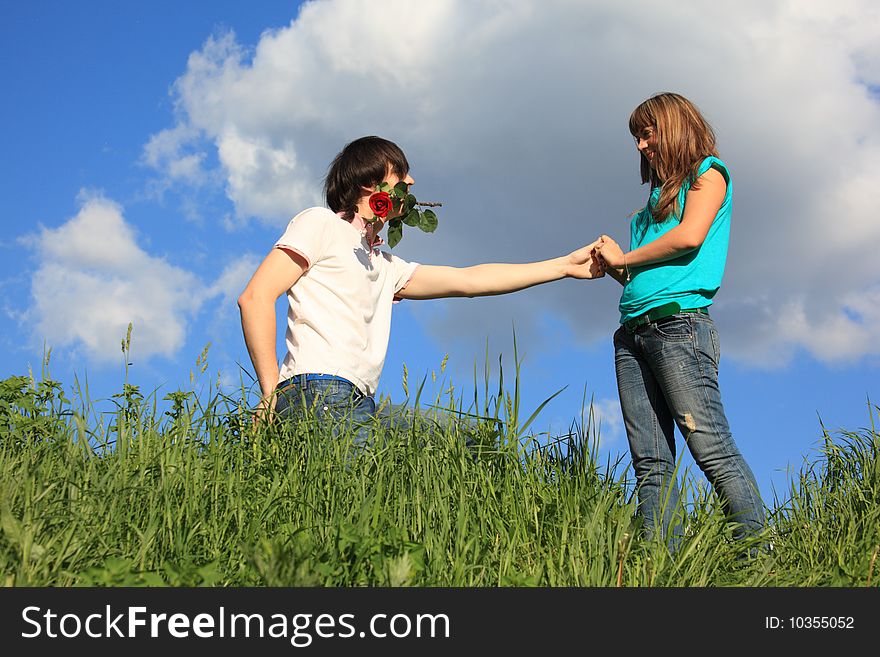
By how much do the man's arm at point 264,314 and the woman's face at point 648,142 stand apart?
6.31ft

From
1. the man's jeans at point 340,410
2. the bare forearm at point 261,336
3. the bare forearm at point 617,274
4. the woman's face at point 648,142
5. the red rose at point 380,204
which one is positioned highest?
the woman's face at point 648,142

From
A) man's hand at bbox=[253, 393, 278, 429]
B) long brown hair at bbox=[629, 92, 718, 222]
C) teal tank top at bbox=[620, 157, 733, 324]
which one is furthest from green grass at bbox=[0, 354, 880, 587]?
long brown hair at bbox=[629, 92, 718, 222]

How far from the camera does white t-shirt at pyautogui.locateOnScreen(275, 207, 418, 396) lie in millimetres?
3967

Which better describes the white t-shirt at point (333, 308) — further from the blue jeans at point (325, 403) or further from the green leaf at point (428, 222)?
the green leaf at point (428, 222)

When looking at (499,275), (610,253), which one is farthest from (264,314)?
(610,253)

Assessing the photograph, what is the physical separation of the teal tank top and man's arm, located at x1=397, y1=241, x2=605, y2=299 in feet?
2.78

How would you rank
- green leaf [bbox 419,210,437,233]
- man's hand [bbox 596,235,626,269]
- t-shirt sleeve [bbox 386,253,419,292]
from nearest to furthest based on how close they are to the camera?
man's hand [bbox 596,235,626,269], green leaf [bbox 419,210,437,233], t-shirt sleeve [bbox 386,253,419,292]

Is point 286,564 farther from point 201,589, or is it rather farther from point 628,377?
point 628,377

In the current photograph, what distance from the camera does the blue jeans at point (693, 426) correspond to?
12.5 feet

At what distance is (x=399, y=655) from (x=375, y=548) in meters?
0.52

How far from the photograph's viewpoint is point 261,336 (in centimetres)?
393

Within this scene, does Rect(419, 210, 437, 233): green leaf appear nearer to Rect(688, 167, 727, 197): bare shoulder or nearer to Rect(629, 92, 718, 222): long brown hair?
Rect(629, 92, 718, 222): long brown hair

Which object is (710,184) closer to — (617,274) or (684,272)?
(684,272)

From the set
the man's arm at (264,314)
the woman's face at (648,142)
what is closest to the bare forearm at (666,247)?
the woman's face at (648,142)
